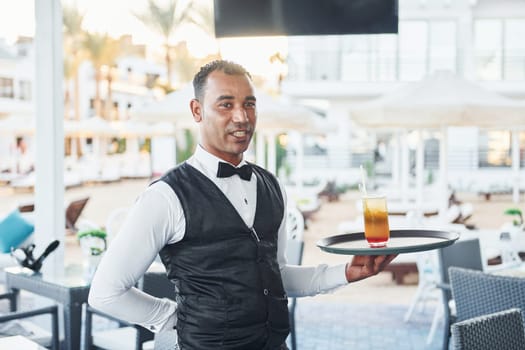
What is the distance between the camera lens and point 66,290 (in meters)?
3.74

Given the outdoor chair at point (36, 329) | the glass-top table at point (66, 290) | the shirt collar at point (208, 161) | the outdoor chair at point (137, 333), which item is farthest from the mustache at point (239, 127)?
the glass-top table at point (66, 290)

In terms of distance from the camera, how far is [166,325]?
6.31 feet

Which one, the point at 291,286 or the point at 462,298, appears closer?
the point at 291,286

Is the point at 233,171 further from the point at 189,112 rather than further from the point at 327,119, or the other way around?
the point at 327,119

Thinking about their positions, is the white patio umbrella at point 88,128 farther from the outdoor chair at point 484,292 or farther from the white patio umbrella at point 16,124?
the outdoor chair at point 484,292

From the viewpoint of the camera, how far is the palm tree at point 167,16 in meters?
26.1

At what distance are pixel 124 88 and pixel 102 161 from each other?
12.1m

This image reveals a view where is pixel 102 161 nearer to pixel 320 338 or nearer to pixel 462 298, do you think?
pixel 320 338

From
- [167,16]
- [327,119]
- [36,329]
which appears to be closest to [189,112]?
[36,329]

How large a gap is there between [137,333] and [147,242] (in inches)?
72.5

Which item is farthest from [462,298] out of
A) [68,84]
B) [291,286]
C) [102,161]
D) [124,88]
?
[124,88]

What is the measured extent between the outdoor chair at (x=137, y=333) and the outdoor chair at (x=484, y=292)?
1.39m

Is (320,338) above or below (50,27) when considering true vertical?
below

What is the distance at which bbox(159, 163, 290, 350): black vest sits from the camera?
5.92 feet
